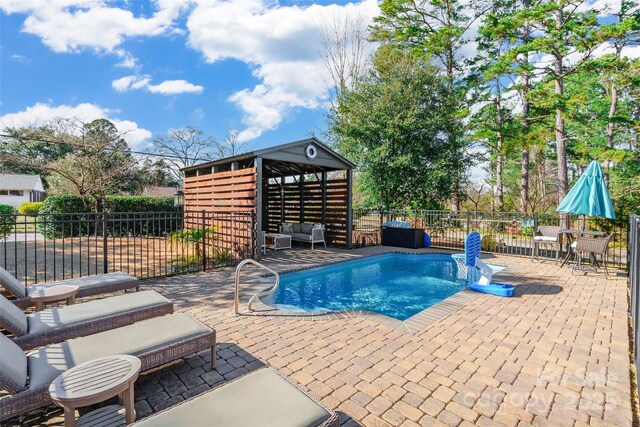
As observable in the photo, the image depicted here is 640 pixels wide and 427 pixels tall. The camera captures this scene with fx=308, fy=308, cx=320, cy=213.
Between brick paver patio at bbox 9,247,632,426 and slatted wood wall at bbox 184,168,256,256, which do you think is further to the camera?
slatted wood wall at bbox 184,168,256,256

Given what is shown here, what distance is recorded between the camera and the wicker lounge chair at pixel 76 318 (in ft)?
8.73

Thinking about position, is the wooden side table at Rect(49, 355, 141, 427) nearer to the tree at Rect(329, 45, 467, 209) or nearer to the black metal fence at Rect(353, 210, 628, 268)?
the black metal fence at Rect(353, 210, 628, 268)

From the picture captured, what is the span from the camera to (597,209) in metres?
7.05

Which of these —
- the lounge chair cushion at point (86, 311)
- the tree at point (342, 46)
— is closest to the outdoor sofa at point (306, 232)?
the lounge chair cushion at point (86, 311)

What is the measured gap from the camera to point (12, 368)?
1.99 meters

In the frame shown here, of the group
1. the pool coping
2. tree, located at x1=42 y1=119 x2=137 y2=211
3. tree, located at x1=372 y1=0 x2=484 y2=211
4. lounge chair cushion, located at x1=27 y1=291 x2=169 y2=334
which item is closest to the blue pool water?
the pool coping

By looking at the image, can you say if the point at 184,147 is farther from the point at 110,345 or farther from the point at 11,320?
the point at 110,345

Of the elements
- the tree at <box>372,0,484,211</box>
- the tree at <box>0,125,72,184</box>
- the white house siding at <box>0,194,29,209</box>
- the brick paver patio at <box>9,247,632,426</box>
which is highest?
the tree at <box>372,0,484,211</box>

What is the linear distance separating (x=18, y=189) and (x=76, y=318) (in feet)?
147

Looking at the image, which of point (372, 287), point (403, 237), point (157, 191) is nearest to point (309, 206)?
point (403, 237)

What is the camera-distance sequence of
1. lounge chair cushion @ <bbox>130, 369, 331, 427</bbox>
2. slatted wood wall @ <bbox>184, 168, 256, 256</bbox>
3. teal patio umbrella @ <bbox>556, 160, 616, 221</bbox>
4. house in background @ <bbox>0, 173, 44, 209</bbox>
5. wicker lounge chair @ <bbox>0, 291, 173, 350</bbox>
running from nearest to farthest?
lounge chair cushion @ <bbox>130, 369, 331, 427</bbox> < wicker lounge chair @ <bbox>0, 291, 173, 350</bbox> < teal patio umbrella @ <bbox>556, 160, 616, 221</bbox> < slatted wood wall @ <bbox>184, 168, 256, 256</bbox> < house in background @ <bbox>0, 173, 44, 209</bbox>

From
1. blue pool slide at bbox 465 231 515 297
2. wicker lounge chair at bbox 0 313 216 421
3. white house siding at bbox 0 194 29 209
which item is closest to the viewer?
wicker lounge chair at bbox 0 313 216 421

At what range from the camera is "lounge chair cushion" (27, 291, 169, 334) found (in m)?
2.88

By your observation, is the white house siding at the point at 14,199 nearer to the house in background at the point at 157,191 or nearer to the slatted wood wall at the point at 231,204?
the house in background at the point at 157,191
